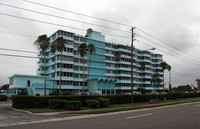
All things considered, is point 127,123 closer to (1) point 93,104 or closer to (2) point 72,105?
(2) point 72,105

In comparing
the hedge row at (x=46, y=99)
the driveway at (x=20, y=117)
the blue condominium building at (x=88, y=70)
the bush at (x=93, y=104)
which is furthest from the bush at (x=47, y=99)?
the blue condominium building at (x=88, y=70)

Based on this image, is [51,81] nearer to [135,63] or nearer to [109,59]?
[109,59]

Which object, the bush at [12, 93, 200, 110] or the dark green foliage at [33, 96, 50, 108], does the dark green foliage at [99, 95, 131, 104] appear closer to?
the bush at [12, 93, 200, 110]

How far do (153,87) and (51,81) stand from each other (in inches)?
2296

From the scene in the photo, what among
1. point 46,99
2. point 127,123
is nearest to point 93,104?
point 46,99

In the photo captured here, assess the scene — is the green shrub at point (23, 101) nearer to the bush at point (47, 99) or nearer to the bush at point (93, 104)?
the bush at point (47, 99)

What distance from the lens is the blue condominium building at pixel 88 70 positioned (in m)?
52.6

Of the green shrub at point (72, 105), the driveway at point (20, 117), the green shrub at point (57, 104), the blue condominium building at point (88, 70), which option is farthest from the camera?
the blue condominium building at point (88, 70)

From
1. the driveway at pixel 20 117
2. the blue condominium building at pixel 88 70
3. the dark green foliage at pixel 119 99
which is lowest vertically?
the dark green foliage at pixel 119 99

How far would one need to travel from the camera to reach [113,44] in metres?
76.0

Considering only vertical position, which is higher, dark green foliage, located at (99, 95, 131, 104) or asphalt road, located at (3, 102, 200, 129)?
asphalt road, located at (3, 102, 200, 129)

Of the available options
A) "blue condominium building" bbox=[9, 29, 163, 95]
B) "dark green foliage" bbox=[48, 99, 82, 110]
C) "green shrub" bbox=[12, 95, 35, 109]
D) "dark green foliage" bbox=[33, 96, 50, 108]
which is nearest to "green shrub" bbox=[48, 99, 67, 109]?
"dark green foliage" bbox=[48, 99, 82, 110]

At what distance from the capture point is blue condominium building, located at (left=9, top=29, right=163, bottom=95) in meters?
52.6

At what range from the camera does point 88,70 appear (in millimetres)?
63562
